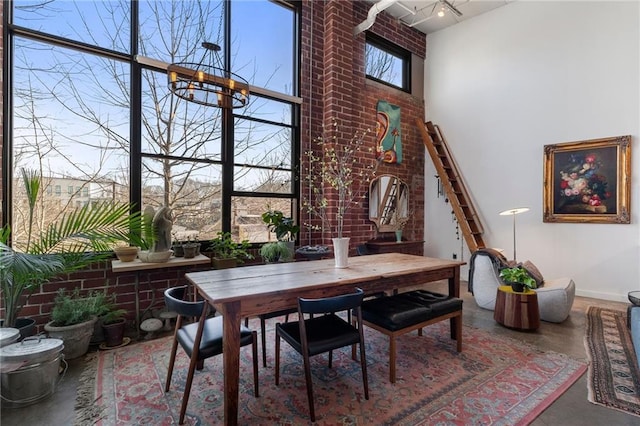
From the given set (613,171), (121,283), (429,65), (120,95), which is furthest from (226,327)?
(429,65)

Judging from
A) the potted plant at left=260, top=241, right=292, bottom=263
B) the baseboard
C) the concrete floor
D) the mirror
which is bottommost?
the concrete floor

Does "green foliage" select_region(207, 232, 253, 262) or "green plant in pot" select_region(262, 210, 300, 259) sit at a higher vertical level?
"green plant in pot" select_region(262, 210, 300, 259)

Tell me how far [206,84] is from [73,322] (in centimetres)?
218

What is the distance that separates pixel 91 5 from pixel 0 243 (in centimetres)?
244

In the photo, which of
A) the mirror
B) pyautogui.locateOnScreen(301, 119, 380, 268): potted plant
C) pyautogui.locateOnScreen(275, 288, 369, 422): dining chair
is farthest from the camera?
the mirror

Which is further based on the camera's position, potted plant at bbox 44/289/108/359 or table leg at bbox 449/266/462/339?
table leg at bbox 449/266/462/339

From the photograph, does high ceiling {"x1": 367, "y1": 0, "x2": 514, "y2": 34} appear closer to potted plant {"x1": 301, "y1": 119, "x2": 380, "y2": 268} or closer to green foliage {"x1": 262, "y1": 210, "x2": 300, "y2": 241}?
potted plant {"x1": 301, "y1": 119, "x2": 380, "y2": 268}

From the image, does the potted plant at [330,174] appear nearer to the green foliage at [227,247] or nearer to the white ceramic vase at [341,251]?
the green foliage at [227,247]

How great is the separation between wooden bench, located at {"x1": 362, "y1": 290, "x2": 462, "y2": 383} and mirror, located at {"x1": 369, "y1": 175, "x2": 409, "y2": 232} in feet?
7.80

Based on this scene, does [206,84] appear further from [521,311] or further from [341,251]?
[521,311]

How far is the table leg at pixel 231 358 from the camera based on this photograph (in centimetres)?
168

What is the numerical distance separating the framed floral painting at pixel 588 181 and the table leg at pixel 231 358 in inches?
188

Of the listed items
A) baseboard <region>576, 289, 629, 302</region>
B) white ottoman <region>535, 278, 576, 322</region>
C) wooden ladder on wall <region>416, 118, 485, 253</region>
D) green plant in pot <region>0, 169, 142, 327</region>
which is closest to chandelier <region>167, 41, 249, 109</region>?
green plant in pot <region>0, 169, 142, 327</region>

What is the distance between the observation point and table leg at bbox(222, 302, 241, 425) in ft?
5.50
